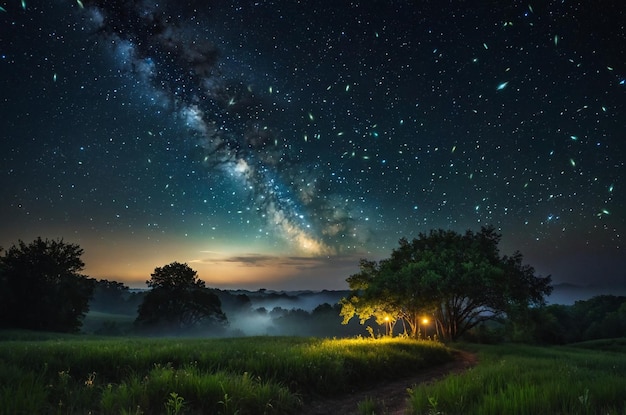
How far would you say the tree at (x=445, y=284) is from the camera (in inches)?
1117

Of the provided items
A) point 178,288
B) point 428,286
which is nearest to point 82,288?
point 178,288

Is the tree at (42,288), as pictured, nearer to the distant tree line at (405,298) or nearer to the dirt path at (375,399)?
the distant tree line at (405,298)

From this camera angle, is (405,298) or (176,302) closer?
(405,298)

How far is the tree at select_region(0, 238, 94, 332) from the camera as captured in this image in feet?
143

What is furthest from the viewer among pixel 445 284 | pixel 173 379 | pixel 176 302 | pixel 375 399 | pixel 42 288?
pixel 176 302

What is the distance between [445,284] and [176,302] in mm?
51058

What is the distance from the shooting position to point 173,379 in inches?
235

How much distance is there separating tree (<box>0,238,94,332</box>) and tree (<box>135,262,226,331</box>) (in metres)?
13.7

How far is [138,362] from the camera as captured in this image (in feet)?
27.7

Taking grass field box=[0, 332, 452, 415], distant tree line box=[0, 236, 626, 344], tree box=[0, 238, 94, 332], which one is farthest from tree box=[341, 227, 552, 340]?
tree box=[0, 238, 94, 332]

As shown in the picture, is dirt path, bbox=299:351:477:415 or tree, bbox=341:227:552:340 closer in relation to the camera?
dirt path, bbox=299:351:477:415

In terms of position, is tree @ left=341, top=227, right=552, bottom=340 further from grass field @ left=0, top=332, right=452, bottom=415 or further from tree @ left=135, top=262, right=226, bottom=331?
tree @ left=135, top=262, right=226, bottom=331

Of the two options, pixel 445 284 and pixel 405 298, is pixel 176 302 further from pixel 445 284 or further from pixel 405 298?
pixel 445 284

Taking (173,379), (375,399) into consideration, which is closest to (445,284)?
(375,399)
